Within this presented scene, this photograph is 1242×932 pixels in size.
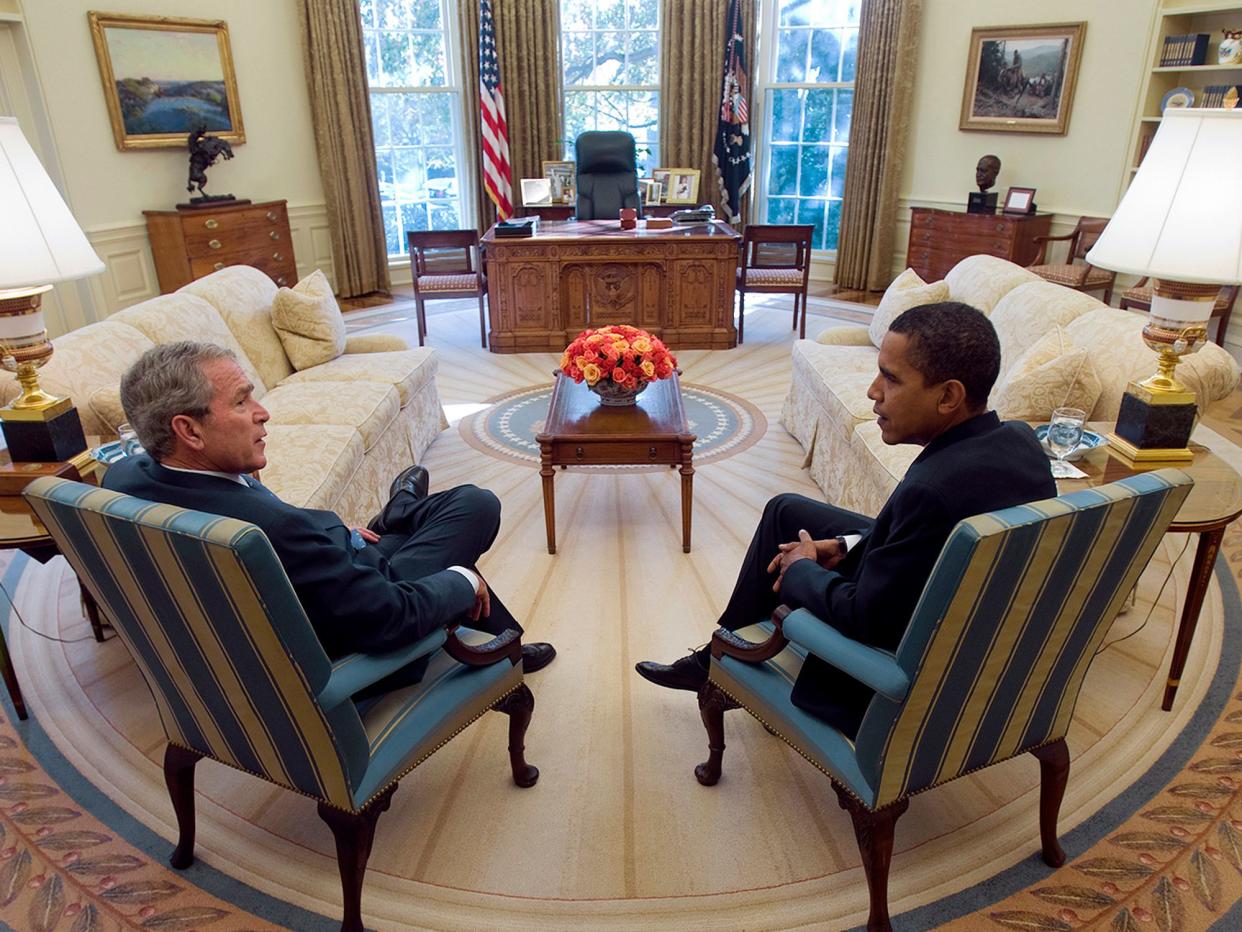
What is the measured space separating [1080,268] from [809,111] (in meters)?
3.25

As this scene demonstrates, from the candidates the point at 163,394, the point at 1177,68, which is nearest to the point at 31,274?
the point at 163,394

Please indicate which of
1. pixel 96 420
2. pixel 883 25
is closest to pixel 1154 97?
pixel 883 25

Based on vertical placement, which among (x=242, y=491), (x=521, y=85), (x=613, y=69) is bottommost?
(x=242, y=491)

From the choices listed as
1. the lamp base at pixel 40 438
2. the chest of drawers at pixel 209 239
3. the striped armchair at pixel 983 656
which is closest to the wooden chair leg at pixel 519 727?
the striped armchair at pixel 983 656

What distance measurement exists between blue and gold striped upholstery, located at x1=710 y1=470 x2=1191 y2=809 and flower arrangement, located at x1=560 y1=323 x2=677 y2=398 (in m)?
1.86

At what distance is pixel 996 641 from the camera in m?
1.47

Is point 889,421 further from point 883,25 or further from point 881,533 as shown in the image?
point 883,25

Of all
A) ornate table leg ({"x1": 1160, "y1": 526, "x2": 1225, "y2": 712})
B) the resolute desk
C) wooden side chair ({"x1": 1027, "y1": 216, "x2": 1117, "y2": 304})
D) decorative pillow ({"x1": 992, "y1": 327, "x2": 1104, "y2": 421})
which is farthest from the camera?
the resolute desk

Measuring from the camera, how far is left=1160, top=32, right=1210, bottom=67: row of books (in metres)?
5.49

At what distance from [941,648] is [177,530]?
4.21ft

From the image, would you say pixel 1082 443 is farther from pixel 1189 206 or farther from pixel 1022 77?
pixel 1022 77

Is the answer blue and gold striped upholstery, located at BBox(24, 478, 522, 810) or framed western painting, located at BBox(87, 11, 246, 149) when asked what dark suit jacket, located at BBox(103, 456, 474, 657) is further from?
framed western painting, located at BBox(87, 11, 246, 149)

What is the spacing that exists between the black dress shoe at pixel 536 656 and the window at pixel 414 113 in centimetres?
642

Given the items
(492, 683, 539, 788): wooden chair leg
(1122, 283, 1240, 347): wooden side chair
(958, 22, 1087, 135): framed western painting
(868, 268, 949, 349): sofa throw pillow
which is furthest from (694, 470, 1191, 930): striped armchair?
(958, 22, 1087, 135): framed western painting
